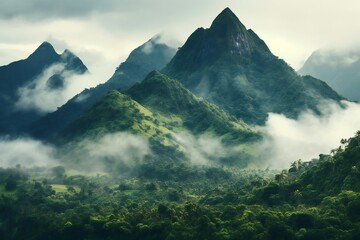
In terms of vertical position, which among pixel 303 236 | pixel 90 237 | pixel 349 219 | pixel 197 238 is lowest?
pixel 90 237

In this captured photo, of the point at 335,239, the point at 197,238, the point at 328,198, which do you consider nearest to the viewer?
the point at 335,239

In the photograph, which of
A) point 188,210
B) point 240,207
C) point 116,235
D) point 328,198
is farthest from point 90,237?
point 328,198

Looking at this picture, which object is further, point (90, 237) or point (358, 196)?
point (90, 237)

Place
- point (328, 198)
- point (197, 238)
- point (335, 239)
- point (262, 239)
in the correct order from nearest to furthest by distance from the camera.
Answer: point (335, 239) < point (262, 239) < point (197, 238) < point (328, 198)

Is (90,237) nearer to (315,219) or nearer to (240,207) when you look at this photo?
(240,207)

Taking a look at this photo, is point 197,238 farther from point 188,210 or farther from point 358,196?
point 358,196

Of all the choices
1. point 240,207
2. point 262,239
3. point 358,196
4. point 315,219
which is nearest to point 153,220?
point 240,207

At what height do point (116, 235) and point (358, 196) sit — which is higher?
point (358, 196)

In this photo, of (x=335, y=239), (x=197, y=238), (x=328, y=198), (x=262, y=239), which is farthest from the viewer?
(x=328, y=198)

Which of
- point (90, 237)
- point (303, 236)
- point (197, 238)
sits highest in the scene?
point (303, 236)
